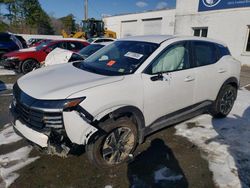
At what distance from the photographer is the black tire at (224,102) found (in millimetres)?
4789

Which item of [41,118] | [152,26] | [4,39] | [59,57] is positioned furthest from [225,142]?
[152,26]

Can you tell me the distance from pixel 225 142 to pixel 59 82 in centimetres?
301

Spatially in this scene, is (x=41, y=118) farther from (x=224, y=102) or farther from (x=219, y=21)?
(x=219, y=21)

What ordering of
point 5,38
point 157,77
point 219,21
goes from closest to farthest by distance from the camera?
point 157,77 → point 5,38 → point 219,21

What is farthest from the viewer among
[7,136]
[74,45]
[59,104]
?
[74,45]

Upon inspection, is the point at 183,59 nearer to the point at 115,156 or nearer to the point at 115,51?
the point at 115,51

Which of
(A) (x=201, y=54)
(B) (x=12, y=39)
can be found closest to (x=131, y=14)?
(B) (x=12, y=39)

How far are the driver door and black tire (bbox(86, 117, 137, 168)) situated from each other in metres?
0.37

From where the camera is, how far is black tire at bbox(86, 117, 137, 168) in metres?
2.89

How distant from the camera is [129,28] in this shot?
2725 centimetres

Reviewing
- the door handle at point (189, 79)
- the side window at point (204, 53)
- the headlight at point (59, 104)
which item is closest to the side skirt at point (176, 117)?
the door handle at point (189, 79)

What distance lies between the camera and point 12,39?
40.8ft

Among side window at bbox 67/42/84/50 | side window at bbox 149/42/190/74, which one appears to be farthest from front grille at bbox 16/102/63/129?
side window at bbox 67/42/84/50

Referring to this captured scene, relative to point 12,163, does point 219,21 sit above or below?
above
